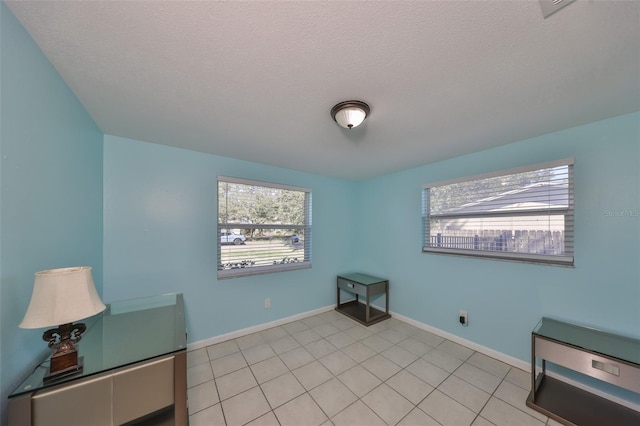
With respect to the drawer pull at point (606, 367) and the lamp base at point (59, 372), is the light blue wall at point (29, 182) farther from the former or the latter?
the drawer pull at point (606, 367)

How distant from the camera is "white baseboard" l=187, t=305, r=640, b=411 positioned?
5.81 feet

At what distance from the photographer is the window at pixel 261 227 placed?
110 inches

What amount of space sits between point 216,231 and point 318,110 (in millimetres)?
1896

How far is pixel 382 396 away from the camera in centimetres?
184

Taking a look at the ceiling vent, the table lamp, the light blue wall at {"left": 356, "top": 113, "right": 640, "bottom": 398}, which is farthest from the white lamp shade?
the light blue wall at {"left": 356, "top": 113, "right": 640, "bottom": 398}

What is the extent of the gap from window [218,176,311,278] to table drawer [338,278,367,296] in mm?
680

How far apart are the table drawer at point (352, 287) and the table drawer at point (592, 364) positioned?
1871mm

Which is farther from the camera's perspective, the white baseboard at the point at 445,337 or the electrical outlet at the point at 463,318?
the electrical outlet at the point at 463,318

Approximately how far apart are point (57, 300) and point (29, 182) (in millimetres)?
622

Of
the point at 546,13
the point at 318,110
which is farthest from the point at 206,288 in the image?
the point at 546,13

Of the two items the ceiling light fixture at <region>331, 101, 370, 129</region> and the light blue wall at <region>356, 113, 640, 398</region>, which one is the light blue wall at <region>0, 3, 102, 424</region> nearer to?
the ceiling light fixture at <region>331, 101, 370, 129</region>

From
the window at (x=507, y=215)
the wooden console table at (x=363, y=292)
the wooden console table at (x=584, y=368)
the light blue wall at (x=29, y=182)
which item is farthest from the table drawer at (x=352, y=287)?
the light blue wall at (x=29, y=182)

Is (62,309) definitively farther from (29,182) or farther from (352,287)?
(352,287)

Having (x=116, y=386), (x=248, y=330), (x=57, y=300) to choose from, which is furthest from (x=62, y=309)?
(x=248, y=330)
